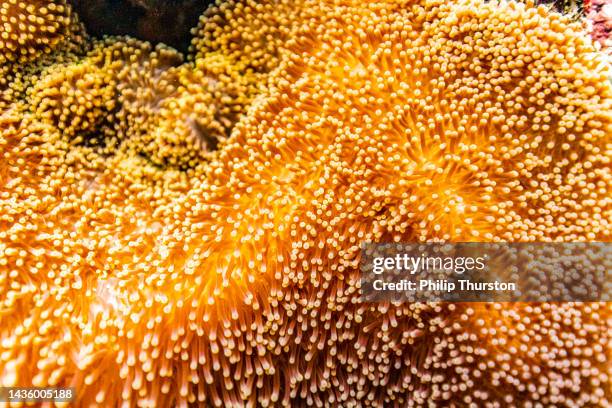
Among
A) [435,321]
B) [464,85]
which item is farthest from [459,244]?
[464,85]

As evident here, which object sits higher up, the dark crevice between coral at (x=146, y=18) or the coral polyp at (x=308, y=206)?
the dark crevice between coral at (x=146, y=18)

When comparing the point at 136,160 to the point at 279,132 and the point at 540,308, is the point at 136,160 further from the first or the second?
the point at 540,308

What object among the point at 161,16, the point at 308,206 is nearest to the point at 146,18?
the point at 161,16

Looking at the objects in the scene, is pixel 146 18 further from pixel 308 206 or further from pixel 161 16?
pixel 308 206

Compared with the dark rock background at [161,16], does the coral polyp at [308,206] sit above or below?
below

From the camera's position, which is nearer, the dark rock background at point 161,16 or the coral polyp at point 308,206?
the coral polyp at point 308,206

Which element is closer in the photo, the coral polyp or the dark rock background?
the coral polyp
